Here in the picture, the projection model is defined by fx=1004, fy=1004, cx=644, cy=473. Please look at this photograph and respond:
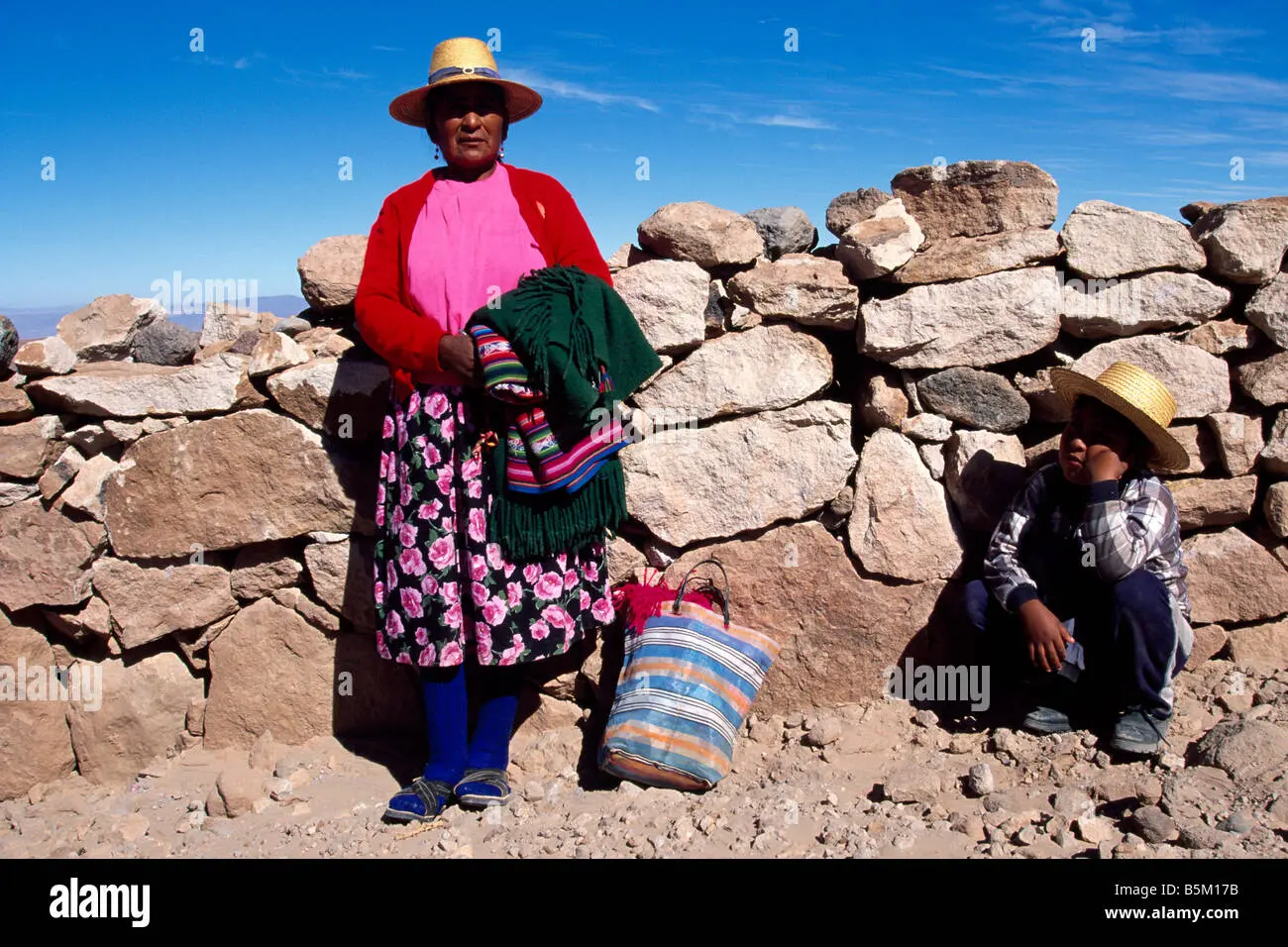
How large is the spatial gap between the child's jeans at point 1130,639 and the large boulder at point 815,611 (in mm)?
453

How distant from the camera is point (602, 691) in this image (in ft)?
11.9

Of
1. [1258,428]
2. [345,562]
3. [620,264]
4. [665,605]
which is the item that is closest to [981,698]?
[665,605]

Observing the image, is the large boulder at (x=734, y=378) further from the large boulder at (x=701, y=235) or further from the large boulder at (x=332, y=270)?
the large boulder at (x=332, y=270)

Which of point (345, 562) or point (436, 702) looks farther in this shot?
point (345, 562)

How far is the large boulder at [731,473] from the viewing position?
356cm

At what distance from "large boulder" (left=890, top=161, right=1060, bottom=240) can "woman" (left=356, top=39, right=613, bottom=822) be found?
132 centimetres

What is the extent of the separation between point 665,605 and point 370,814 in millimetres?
1179

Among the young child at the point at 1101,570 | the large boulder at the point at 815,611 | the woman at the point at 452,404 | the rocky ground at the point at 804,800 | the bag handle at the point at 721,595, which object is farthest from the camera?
the large boulder at the point at 815,611

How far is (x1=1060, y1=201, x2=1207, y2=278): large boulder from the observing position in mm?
3607

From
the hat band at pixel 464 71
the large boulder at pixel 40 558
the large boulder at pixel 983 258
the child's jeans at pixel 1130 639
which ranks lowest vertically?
the child's jeans at pixel 1130 639

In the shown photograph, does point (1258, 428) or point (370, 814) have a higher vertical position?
point (1258, 428)

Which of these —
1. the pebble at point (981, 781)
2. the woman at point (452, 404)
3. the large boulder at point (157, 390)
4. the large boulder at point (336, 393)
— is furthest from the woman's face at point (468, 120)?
the pebble at point (981, 781)

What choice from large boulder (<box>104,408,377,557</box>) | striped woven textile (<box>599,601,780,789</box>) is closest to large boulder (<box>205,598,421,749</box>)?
large boulder (<box>104,408,377,557</box>)
